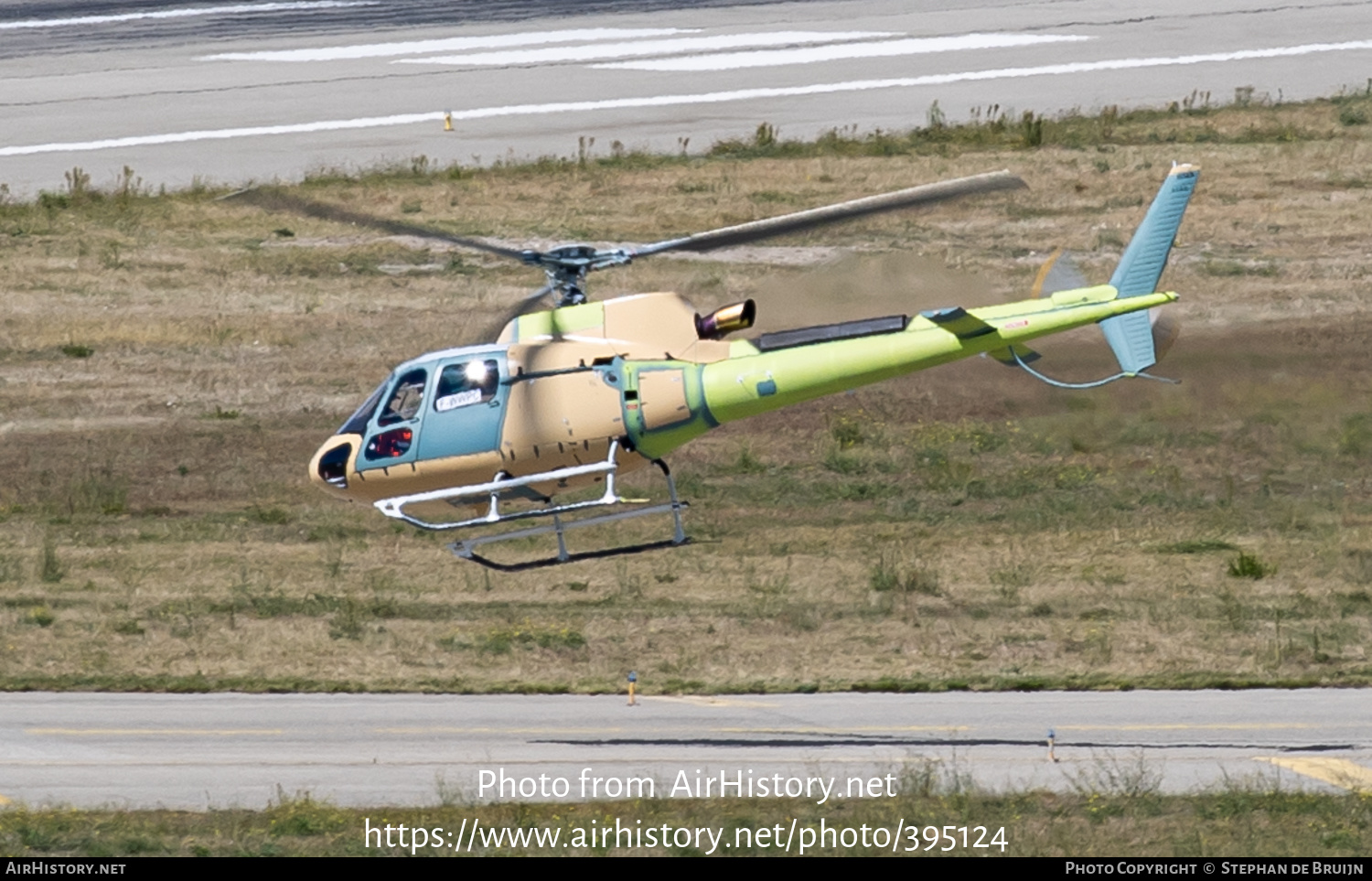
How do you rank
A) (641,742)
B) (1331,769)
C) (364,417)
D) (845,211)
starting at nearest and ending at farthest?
(845,211) → (1331,769) → (364,417) → (641,742)

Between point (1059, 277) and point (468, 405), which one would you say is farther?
point (468, 405)

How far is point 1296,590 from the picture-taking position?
3134cm

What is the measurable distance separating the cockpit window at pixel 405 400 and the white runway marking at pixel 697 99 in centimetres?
3008

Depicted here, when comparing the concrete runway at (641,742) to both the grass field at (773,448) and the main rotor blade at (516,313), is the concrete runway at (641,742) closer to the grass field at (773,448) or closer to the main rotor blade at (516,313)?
the grass field at (773,448)

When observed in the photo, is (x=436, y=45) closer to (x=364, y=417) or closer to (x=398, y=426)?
(x=364, y=417)

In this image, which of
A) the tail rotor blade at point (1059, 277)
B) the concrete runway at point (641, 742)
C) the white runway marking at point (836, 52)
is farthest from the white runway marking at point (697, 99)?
the tail rotor blade at point (1059, 277)

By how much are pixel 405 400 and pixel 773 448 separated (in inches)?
576

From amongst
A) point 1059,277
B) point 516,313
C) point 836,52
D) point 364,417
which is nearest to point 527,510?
point 516,313

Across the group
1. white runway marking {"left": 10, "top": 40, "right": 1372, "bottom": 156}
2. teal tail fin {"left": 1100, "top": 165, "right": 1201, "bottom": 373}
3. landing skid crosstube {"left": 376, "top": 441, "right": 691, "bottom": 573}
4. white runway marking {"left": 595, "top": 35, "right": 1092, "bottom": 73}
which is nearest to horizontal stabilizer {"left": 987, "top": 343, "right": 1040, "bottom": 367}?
teal tail fin {"left": 1100, "top": 165, "right": 1201, "bottom": 373}

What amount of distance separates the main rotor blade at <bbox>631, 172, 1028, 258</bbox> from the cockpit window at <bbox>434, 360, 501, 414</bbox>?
2.77m

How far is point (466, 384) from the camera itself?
24062 millimetres

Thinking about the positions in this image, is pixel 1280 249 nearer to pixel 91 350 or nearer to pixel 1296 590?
pixel 1296 590

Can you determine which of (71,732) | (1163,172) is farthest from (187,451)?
(1163,172)

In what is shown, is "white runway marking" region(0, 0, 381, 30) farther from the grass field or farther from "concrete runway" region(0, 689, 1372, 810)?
"concrete runway" region(0, 689, 1372, 810)
